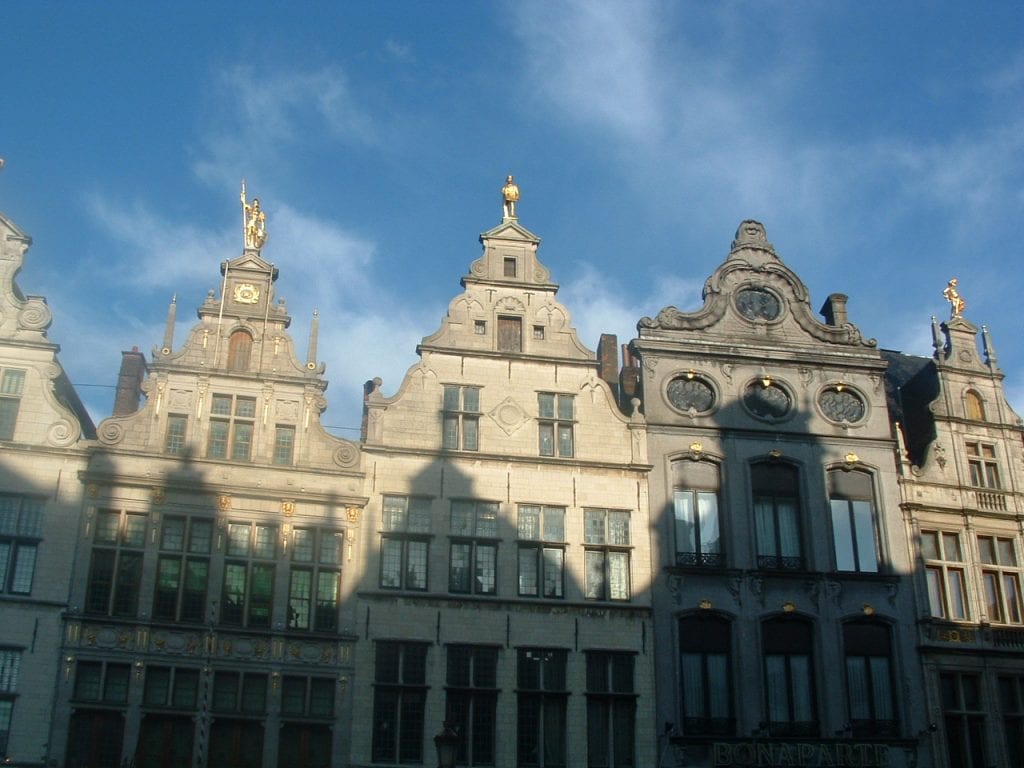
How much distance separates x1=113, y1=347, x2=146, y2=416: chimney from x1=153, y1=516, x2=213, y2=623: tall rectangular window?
4.74 m

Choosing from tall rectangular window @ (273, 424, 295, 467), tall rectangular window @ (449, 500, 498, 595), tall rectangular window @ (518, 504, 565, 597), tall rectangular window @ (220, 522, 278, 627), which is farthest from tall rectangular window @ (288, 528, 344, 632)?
tall rectangular window @ (518, 504, 565, 597)

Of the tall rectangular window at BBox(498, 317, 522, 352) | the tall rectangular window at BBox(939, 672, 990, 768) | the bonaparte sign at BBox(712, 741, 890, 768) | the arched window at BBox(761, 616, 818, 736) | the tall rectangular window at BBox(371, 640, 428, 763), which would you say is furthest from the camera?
the tall rectangular window at BBox(498, 317, 522, 352)

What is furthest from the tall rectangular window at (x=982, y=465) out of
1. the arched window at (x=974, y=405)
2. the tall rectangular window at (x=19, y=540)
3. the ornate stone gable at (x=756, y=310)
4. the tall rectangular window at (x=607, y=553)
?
the tall rectangular window at (x=19, y=540)

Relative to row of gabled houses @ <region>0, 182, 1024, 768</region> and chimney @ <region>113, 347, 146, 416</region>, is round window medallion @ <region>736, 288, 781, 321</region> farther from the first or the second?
chimney @ <region>113, 347, 146, 416</region>

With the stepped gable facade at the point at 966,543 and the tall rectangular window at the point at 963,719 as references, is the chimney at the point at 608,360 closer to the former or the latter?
the stepped gable facade at the point at 966,543

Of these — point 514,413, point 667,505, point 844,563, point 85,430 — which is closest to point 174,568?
point 85,430

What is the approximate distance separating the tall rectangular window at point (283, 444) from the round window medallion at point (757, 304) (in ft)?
41.1

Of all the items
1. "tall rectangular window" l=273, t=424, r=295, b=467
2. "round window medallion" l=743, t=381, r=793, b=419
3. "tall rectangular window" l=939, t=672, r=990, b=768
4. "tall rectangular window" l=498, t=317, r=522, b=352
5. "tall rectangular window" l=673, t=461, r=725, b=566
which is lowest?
"tall rectangular window" l=939, t=672, r=990, b=768

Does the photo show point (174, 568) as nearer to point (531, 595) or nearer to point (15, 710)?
point (15, 710)

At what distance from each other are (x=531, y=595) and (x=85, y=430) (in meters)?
12.5

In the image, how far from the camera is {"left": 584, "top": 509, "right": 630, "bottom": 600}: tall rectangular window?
1126 inches

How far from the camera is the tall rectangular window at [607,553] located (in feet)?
93.9

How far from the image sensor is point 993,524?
3136 cm

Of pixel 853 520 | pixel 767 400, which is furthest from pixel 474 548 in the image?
pixel 853 520
